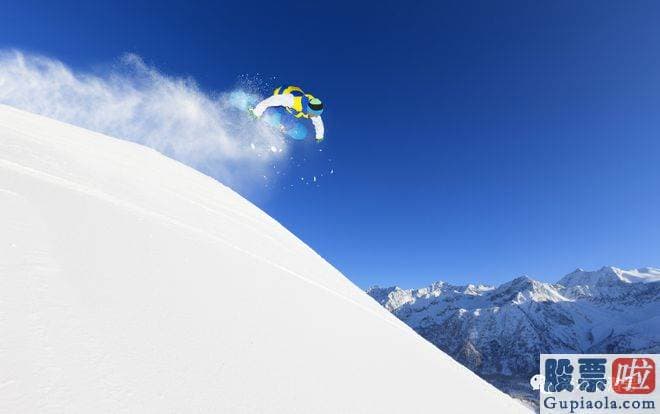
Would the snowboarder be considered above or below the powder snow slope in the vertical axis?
above

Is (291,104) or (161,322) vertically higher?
(291,104)

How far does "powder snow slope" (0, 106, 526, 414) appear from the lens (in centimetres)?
264

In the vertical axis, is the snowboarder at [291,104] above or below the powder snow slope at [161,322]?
above

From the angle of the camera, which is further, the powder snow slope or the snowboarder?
the snowboarder

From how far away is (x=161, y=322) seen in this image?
11.9 ft

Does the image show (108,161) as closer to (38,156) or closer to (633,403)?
(38,156)

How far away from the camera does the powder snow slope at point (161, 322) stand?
2.64m

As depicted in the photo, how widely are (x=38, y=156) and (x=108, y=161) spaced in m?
2.30

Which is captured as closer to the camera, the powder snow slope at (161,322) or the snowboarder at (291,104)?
the powder snow slope at (161,322)

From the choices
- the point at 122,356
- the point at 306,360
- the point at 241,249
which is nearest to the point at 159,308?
the point at 122,356

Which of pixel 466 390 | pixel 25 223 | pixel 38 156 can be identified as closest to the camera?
pixel 25 223

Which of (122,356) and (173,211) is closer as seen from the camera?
(122,356)

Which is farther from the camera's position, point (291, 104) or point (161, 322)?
point (291, 104)

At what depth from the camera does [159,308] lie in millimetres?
3826
